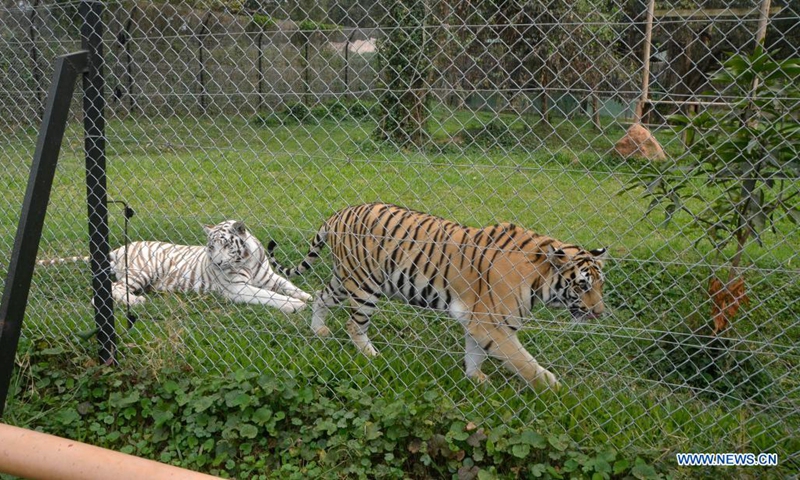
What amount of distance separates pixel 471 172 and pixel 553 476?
14.3 ft

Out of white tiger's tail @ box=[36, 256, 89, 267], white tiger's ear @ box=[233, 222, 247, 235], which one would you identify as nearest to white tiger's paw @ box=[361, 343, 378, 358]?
white tiger's ear @ box=[233, 222, 247, 235]

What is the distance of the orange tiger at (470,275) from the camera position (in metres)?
3.33

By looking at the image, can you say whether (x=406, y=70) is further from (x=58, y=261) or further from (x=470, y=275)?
(x=470, y=275)

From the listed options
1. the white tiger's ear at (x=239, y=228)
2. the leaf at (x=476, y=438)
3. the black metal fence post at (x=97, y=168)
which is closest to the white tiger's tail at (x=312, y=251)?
the white tiger's ear at (x=239, y=228)

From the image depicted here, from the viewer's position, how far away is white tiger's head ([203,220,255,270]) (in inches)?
195

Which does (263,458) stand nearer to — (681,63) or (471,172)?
(471,172)

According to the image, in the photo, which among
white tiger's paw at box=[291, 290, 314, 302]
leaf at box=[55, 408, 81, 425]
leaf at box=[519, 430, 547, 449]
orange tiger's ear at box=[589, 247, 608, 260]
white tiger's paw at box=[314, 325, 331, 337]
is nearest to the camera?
leaf at box=[519, 430, 547, 449]

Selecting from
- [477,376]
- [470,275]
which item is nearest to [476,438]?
[477,376]

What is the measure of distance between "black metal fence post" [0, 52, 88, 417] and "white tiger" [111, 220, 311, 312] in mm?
1893

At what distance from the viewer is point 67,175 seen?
700 centimetres

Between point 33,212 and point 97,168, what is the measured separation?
0.36m

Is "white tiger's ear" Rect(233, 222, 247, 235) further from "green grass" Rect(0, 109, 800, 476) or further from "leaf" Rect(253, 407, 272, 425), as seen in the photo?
"leaf" Rect(253, 407, 272, 425)

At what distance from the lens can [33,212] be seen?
285cm

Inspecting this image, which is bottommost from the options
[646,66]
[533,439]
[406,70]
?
[533,439]
